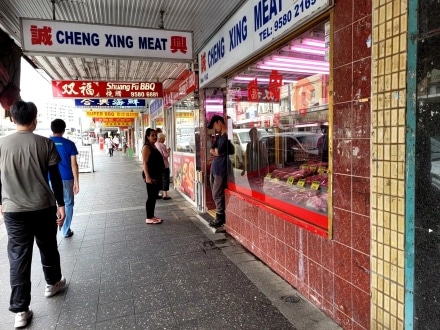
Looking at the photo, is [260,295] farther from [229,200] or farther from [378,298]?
[229,200]

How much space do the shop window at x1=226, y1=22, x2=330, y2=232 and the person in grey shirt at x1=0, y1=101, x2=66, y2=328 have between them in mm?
2235

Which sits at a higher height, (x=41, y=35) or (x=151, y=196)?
(x=41, y=35)

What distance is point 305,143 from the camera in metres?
3.31

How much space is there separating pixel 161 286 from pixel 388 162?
234 cm

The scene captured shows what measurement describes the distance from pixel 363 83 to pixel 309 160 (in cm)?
142

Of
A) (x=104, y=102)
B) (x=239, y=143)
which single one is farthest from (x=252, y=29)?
(x=104, y=102)

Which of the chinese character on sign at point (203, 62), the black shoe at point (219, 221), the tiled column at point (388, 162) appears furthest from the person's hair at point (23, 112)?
the chinese character on sign at point (203, 62)

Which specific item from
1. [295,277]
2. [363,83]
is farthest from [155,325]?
[363,83]

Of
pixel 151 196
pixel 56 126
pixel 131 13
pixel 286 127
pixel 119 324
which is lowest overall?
pixel 119 324

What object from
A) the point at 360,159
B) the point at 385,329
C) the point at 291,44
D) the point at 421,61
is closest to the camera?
the point at 421,61

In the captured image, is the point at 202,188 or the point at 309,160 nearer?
the point at 309,160

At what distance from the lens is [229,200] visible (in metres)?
4.34

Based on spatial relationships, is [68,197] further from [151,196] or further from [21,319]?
[21,319]

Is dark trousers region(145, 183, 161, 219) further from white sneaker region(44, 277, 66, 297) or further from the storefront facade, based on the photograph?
white sneaker region(44, 277, 66, 297)
